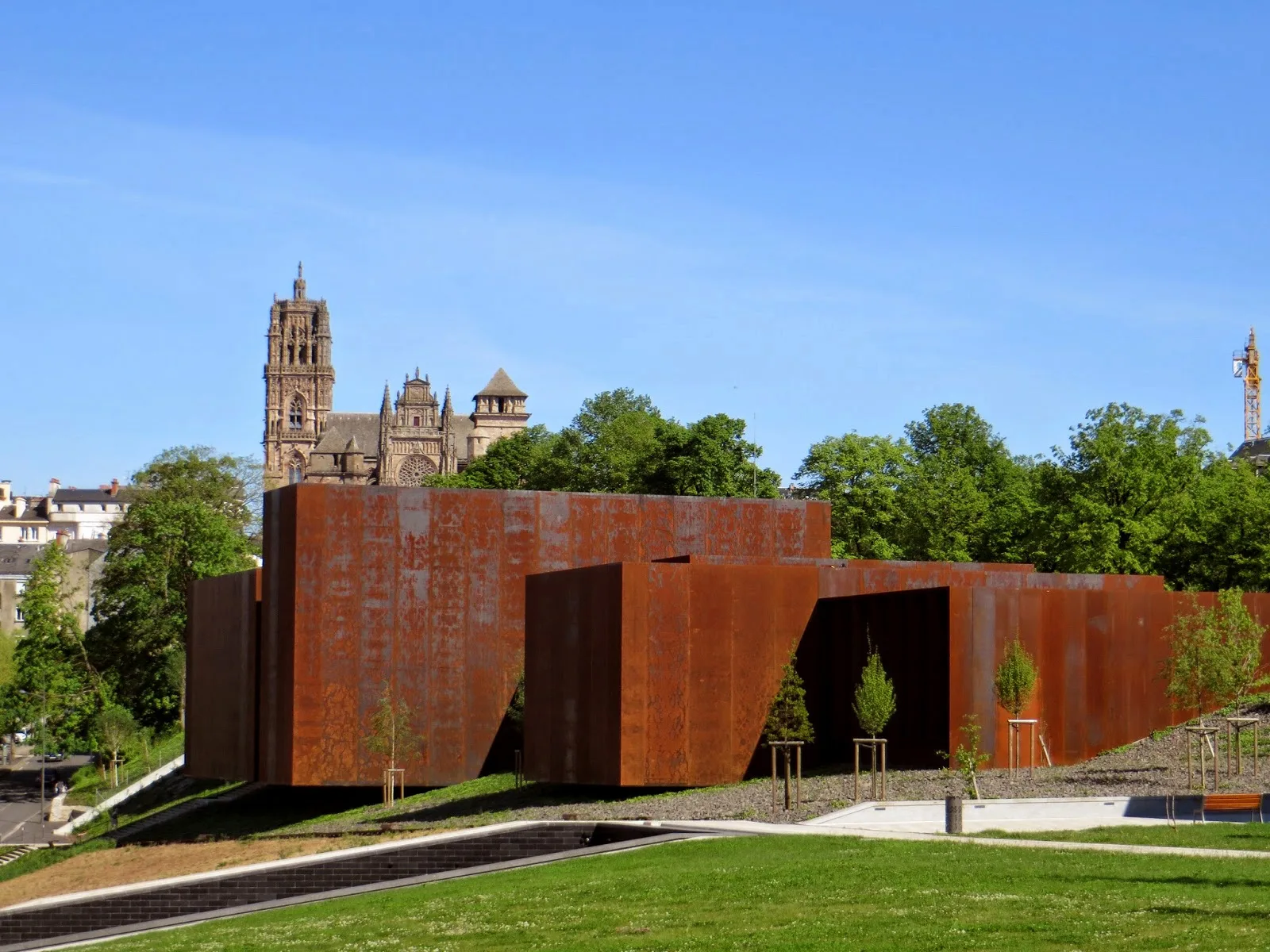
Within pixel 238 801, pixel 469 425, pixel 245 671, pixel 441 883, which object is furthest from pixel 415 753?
pixel 469 425

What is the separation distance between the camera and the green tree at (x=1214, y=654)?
1313 inches

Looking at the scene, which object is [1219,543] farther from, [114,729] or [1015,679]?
[114,729]

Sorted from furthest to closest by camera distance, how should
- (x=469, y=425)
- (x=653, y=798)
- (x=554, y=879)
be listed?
(x=469, y=425) → (x=653, y=798) → (x=554, y=879)

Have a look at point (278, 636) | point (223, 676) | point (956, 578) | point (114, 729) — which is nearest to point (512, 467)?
point (114, 729)

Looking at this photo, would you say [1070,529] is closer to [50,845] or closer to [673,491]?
[673,491]

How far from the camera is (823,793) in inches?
1297

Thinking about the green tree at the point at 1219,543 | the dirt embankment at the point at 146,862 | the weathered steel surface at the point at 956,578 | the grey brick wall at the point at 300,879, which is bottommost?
the dirt embankment at the point at 146,862

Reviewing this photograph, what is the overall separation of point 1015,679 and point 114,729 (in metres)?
50.1

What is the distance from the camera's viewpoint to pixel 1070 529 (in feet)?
213

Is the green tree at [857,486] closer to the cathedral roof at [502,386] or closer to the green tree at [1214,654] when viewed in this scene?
the green tree at [1214,654]

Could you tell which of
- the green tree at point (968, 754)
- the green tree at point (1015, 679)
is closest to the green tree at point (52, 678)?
the green tree at point (968, 754)

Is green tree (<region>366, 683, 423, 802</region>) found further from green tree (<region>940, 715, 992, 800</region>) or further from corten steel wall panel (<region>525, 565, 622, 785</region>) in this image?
green tree (<region>940, 715, 992, 800</region>)

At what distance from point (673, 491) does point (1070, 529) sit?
2449 cm

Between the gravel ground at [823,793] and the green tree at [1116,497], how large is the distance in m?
26.7
